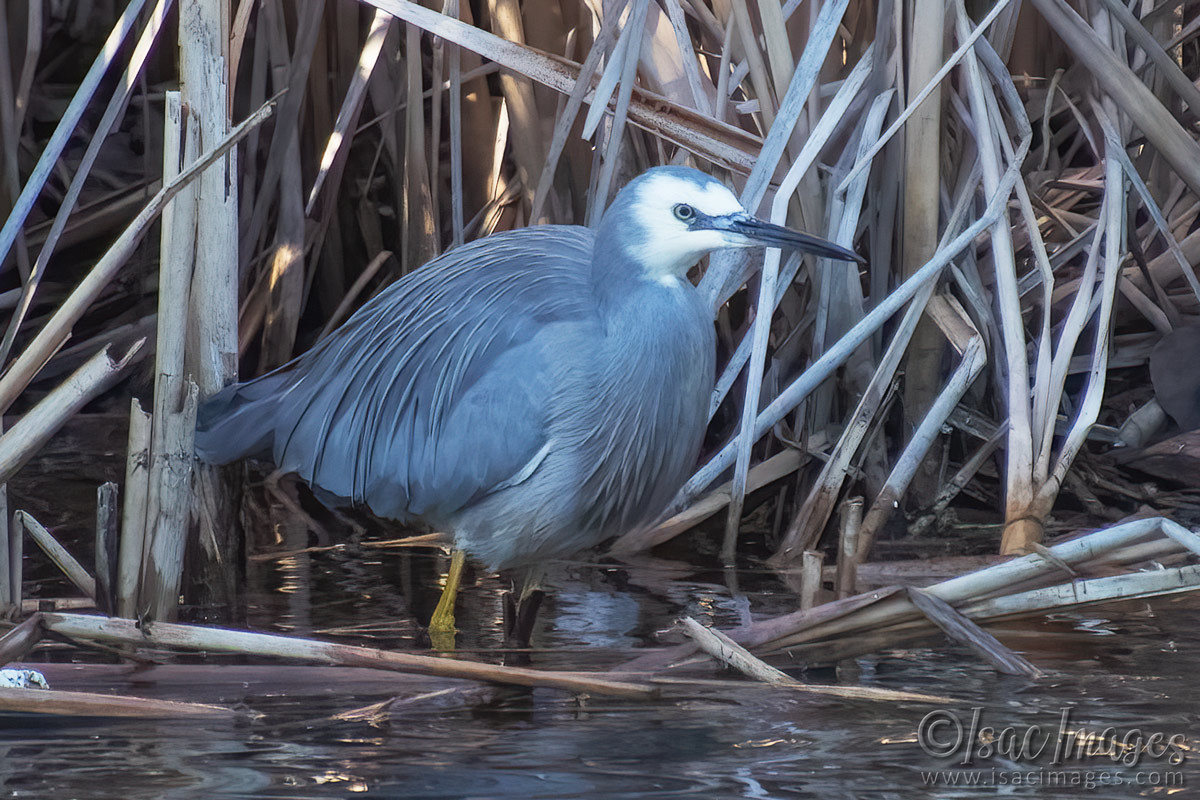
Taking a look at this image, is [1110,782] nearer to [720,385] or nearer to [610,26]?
[720,385]

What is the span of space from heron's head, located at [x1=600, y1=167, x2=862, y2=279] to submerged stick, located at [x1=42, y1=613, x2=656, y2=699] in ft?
3.00

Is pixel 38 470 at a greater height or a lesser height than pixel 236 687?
greater

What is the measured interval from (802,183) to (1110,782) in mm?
1862

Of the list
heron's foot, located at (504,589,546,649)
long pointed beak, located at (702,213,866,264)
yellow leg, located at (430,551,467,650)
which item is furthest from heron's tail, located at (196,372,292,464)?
long pointed beak, located at (702,213,866,264)

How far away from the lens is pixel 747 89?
394 cm

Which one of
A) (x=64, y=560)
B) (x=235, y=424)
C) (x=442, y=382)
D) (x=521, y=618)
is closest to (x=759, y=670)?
(x=521, y=618)

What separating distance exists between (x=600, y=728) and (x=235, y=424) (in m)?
1.22

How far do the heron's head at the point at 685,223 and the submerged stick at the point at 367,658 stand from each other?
916mm

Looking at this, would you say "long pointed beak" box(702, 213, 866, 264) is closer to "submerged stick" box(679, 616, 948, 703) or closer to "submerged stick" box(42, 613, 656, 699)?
"submerged stick" box(679, 616, 948, 703)

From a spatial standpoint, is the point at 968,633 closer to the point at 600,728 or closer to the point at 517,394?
the point at 600,728

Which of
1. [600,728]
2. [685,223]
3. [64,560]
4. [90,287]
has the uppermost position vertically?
[685,223]

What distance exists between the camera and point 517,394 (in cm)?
311

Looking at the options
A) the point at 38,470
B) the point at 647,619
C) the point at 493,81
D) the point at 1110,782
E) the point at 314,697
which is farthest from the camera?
the point at 493,81

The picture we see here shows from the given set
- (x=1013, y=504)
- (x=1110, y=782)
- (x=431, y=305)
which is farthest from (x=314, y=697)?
(x=1013, y=504)
